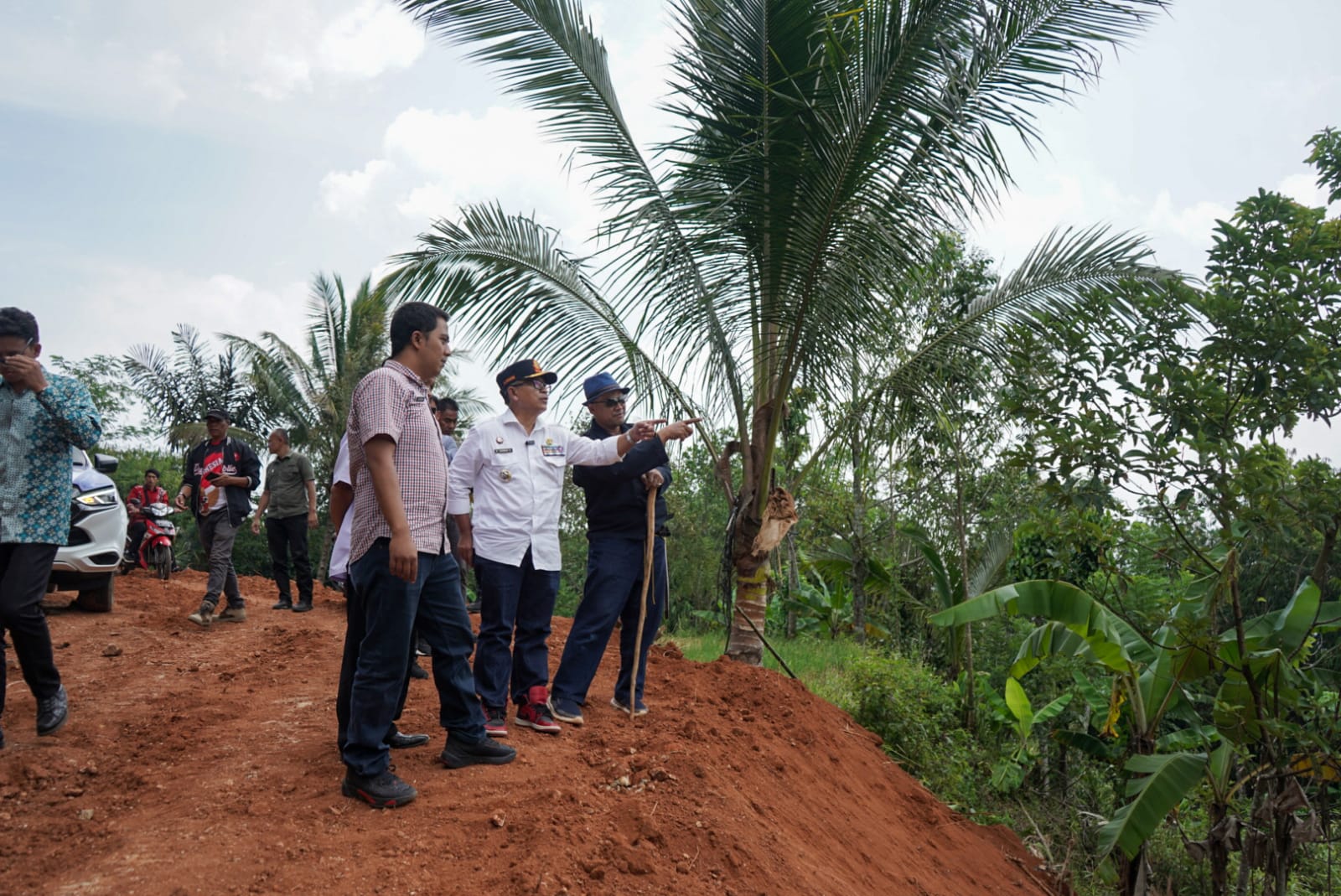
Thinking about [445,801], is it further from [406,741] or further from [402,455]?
[402,455]

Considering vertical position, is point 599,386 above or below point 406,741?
above

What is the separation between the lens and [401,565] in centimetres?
333

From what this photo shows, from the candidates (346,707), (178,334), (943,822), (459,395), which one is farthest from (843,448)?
(178,334)

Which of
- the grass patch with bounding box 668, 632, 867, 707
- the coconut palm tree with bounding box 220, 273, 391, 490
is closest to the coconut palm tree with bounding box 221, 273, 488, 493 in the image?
the coconut palm tree with bounding box 220, 273, 391, 490

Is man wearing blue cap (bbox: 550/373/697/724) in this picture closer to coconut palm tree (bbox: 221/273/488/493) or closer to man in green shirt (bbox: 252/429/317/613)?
man in green shirt (bbox: 252/429/317/613)

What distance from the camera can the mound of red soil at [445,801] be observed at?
297 centimetres

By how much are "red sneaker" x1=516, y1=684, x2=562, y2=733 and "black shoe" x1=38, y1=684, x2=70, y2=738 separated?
2.17 m

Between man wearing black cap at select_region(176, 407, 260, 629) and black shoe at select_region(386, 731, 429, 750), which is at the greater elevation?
man wearing black cap at select_region(176, 407, 260, 629)

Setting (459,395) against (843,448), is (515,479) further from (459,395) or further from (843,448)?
(459,395)

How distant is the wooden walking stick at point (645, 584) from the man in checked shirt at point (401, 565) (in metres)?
1.24

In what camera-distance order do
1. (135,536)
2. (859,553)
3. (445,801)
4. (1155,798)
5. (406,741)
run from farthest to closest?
(859,553) → (135,536) → (1155,798) → (406,741) → (445,801)

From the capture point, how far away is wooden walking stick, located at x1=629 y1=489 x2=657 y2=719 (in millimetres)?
4957

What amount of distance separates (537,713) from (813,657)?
7.44 metres

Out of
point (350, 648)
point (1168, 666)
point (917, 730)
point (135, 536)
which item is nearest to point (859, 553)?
point (917, 730)
